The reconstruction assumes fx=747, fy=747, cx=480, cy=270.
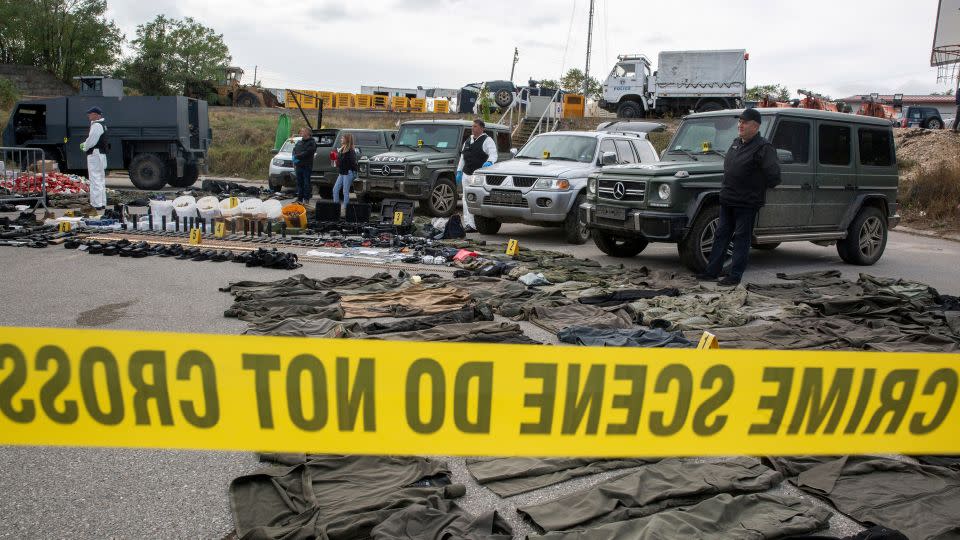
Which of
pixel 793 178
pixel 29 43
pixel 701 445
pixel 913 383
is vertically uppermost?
pixel 29 43

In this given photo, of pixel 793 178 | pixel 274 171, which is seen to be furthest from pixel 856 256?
pixel 274 171

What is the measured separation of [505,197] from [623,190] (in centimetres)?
294

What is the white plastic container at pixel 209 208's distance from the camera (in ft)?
40.8

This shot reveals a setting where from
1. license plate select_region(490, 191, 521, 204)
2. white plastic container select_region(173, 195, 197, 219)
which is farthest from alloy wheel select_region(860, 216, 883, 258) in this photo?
→ white plastic container select_region(173, 195, 197, 219)

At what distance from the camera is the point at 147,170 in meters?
20.6

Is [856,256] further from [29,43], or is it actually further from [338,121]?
[29,43]

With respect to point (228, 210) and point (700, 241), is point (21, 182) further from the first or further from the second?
point (700, 241)

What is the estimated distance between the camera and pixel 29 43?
208 ft

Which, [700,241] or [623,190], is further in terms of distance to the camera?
[623,190]

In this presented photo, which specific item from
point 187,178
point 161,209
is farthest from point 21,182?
point 187,178

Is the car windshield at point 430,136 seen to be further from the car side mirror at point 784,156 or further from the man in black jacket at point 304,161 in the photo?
the car side mirror at point 784,156

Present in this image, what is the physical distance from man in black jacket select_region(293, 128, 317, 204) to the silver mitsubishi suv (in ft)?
17.1

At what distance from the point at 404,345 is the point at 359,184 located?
43.6 feet

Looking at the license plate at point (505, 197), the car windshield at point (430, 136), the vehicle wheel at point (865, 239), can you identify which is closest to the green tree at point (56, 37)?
the car windshield at point (430, 136)
